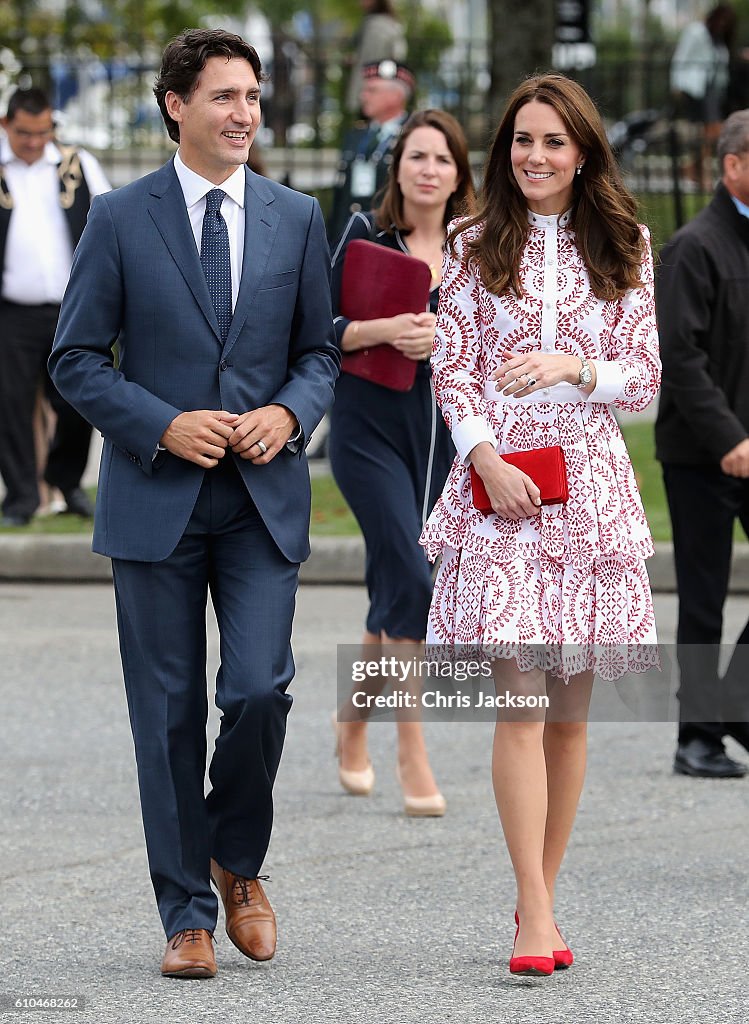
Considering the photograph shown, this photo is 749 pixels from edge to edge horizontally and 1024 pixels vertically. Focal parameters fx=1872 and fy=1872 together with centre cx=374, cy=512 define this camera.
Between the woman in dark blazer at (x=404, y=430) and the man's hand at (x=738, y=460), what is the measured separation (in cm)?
93

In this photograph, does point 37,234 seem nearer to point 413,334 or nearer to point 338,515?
point 338,515

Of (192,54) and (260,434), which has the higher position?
(192,54)

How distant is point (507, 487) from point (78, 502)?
257 inches

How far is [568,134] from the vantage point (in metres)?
4.47

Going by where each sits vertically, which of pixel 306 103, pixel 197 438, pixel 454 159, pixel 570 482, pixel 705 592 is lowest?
pixel 705 592

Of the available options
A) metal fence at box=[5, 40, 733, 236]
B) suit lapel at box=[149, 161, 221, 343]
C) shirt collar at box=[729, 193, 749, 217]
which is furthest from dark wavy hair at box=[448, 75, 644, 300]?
metal fence at box=[5, 40, 733, 236]

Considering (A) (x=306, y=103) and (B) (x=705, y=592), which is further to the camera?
(A) (x=306, y=103)

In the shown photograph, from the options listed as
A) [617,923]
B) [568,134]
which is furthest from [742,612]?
[568,134]

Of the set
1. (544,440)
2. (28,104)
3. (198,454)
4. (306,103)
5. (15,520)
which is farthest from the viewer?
(306,103)

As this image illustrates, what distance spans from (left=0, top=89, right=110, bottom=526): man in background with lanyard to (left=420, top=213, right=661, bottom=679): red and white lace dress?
5920 millimetres

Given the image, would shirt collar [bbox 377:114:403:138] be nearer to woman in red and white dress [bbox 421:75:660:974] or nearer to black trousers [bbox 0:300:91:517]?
black trousers [bbox 0:300:91:517]

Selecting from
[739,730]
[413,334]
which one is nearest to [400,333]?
[413,334]

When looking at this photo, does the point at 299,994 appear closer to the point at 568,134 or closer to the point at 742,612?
the point at 568,134

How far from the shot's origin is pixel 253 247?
4438 mm
